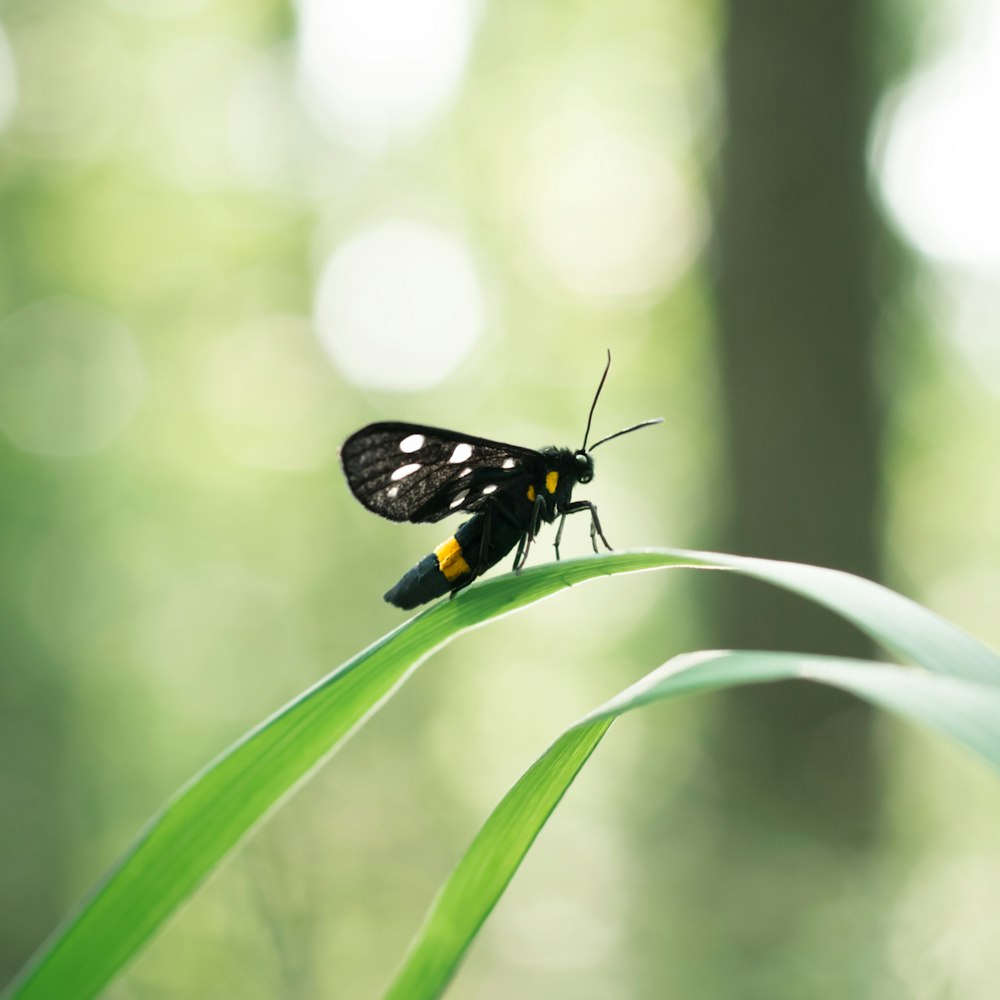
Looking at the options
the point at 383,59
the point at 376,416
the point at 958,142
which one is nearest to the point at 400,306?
the point at 376,416

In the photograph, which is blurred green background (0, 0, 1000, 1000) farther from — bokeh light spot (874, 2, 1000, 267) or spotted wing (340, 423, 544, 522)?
spotted wing (340, 423, 544, 522)

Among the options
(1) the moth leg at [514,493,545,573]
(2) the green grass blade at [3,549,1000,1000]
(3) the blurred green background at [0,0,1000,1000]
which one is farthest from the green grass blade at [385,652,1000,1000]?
(3) the blurred green background at [0,0,1000,1000]

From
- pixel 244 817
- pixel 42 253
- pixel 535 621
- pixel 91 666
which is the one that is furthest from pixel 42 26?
pixel 244 817

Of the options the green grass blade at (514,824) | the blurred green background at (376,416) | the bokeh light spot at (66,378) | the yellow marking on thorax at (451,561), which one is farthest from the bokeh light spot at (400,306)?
the green grass blade at (514,824)

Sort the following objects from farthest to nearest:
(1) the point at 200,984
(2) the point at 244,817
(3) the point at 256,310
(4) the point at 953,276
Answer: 1. (3) the point at 256,310
2. (4) the point at 953,276
3. (1) the point at 200,984
4. (2) the point at 244,817

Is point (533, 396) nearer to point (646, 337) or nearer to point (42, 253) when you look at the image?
point (646, 337)
